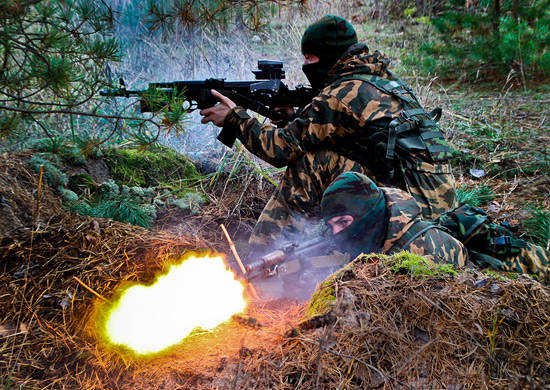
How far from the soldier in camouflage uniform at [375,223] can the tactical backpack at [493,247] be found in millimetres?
184

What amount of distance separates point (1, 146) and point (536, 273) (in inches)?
190

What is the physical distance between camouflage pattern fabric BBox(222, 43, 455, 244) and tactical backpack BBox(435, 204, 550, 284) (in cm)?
29

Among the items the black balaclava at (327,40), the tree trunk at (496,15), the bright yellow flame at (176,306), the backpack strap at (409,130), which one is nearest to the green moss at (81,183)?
the bright yellow flame at (176,306)

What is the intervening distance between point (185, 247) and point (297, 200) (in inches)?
44.6

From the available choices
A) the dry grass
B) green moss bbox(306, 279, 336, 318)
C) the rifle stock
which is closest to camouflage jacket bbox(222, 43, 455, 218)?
the rifle stock

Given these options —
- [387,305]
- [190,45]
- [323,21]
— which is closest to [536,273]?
[387,305]

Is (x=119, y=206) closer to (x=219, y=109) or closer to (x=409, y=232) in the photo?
(x=219, y=109)

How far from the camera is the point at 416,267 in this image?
1.80m

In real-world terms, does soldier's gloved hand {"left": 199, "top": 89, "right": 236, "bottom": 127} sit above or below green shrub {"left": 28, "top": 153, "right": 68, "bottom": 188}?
above

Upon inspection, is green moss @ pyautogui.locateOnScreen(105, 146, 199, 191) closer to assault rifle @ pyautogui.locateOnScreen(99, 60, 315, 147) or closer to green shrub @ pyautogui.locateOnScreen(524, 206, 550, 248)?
assault rifle @ pyautogui.locateOnScreen(99, 60, 315, 147)

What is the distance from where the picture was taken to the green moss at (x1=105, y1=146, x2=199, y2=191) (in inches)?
162

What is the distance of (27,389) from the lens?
1.69 meters

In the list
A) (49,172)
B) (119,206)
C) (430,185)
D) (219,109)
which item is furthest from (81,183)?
(430,185)

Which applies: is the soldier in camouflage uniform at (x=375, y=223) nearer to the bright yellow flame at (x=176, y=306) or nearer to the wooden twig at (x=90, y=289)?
the bright yellow flame at (x=176, y=306)
